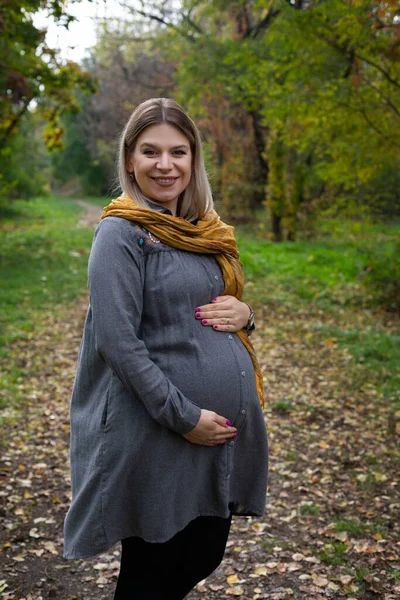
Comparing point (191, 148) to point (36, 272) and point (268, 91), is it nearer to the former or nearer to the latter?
point (268, 91)

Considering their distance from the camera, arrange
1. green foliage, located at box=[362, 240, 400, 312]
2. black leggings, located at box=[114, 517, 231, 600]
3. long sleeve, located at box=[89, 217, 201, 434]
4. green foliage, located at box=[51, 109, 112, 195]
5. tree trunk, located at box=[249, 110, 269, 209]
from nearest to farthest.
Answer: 1. long sleeve, located at box=[89, 217, 201, 434]
2. black leggings, located at box=[114, 517, 231, 600]
3. green foliage, located at box=[362, 240, 400, 312]
4. tree trunk, located at box=[249, 110, 269, 209]
5. green foliage, located at box=[51, 109, 112, 195]

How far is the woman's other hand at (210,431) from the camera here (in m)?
2.01

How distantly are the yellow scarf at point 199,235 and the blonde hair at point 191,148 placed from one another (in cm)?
5

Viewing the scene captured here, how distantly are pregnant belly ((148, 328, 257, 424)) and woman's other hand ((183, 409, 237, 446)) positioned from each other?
0.18ft

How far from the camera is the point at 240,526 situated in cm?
412

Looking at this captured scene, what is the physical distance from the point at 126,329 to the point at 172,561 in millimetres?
868

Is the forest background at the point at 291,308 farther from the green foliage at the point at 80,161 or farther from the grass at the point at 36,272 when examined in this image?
the green foliage at the point at 80,161

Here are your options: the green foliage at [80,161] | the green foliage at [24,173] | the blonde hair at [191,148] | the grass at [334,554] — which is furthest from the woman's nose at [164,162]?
the green foliage at [80,161]

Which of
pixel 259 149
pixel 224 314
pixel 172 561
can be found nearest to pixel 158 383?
pixel 224 314

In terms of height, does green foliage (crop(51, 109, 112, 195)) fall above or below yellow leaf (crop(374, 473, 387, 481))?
above

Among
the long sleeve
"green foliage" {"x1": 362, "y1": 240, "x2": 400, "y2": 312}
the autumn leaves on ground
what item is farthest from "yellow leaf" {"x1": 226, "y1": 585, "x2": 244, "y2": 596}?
"green foliage" {"x1": 362, "y1": 240, "x2": 400, "y2": 312}

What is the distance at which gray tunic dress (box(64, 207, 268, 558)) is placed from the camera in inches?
75.3

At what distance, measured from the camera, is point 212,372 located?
2098 mm

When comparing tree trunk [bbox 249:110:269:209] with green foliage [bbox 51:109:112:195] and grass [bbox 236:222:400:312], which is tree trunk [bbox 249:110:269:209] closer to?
grass [bbox 236:222:400:312]
